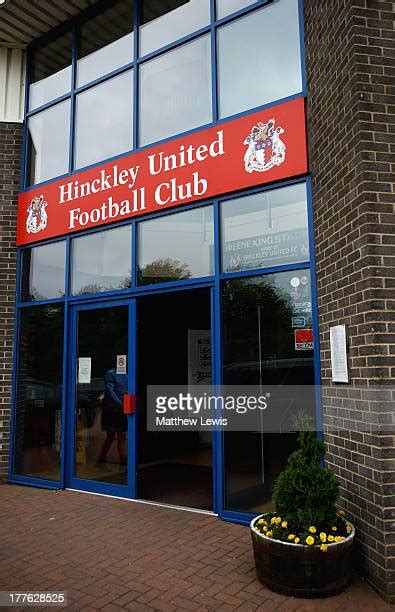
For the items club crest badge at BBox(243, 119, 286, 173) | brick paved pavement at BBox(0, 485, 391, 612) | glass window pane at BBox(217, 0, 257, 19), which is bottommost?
brick paved pavement at BBox(0, 485, 391, 612)

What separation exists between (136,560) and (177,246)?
3.38 meters

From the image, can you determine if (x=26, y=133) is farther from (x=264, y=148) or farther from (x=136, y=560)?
(x=136, y=560)

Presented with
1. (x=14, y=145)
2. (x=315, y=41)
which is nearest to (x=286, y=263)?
(x=315, y=41)

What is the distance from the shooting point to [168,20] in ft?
21.3

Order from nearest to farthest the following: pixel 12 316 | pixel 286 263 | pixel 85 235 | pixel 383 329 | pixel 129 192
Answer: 1. pixel 383 329
2. pixel 286 263
3. pixel 129 192
4. pixel 85 235
5. pixel 12 316

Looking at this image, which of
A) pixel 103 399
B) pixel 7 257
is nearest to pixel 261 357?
pixel 103 399

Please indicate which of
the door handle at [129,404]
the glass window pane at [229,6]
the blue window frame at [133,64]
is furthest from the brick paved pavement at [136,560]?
the glass window pane at [229,6]

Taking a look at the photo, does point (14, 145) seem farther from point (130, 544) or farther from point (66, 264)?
point (130, 544)

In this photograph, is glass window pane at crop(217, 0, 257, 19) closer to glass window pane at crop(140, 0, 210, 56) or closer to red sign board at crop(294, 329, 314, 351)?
glass window pane at crop(140, 0, 210, 56)

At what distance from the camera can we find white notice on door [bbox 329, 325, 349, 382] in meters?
4.07

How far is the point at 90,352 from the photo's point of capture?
6.70 m

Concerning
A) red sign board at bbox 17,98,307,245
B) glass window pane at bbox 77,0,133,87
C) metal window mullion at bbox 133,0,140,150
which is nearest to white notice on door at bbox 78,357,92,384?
red sign board at bbox 17,98,307,245

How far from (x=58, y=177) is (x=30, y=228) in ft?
2.90

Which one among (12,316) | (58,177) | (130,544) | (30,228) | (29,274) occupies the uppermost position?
(58,177)
